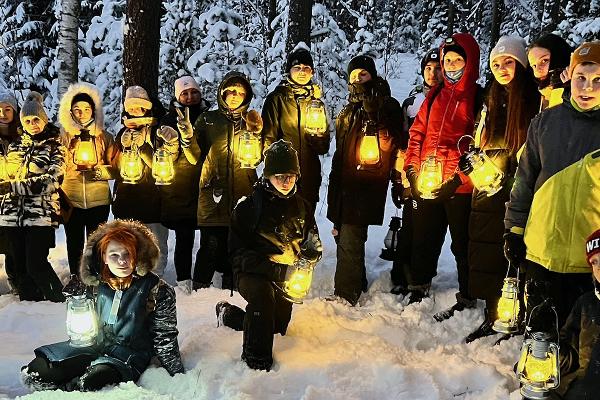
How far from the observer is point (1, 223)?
616 centimetres

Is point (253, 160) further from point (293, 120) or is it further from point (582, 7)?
point (582, 7)

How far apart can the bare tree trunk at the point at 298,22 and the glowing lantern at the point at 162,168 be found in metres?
4.14

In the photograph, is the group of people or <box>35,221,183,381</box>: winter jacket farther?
<box>35,221,183,381</box>: winter jacket

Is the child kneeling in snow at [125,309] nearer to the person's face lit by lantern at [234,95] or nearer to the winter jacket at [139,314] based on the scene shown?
the winter jacket at [139,314]

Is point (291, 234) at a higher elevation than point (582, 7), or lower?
lower

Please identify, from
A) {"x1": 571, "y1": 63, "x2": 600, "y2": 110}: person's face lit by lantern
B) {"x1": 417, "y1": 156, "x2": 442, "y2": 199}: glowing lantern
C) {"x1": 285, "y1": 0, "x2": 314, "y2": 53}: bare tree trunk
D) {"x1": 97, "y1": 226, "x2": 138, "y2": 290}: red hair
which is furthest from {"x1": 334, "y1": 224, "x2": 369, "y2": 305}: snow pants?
{"x1": 285, "y1": 0, "x2": 314, "y2": 53}: bare tree trunk

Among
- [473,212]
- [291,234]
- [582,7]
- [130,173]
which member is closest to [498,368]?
[473,212]

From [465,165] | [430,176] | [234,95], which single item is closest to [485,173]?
[465,165]

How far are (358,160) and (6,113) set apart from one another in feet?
12.6

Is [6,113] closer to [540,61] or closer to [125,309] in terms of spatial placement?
[125,309]

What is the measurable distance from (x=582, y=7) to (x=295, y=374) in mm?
20746

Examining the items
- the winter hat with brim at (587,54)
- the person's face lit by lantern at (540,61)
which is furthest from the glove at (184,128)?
the winter hat with brim at (587,54)

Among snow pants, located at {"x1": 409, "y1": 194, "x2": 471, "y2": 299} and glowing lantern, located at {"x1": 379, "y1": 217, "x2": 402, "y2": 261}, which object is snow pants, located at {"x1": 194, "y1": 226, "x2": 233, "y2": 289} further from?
→ snow pants, located at {"x1": 409, "y1": 194, "x2": 471, "y2": 299}

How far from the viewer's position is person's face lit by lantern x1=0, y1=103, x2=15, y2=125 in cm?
621
